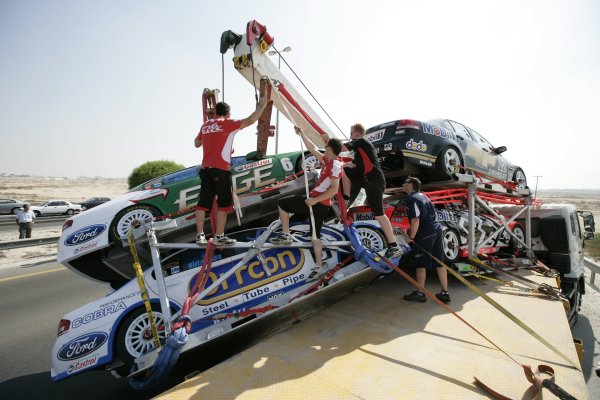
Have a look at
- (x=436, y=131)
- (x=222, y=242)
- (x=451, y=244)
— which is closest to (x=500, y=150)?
(x=436, y=131)

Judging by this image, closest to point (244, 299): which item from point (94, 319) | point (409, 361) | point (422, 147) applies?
point (94, 319)

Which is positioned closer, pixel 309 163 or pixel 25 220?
pixel 309 163

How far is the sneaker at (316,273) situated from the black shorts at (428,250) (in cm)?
160

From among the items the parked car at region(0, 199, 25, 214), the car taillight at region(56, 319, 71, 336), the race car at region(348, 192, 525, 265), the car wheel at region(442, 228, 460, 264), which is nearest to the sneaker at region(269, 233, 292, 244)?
the race car at region(348, 192, 525, 265)

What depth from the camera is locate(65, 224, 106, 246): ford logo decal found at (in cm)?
441

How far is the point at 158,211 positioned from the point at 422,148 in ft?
15.7

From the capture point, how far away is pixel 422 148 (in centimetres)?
605

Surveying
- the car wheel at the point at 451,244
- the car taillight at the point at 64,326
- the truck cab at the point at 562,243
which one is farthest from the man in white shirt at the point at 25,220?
the truck cab at the point at 562,243

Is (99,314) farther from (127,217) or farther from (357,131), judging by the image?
(357,131)

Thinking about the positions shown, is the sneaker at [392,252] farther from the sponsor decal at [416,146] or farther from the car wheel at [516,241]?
the car wheel at [516,241]

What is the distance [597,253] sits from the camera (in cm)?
1658

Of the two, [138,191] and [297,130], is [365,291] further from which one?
[138,191]

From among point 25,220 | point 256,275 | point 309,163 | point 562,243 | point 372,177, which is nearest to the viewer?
point 256,275

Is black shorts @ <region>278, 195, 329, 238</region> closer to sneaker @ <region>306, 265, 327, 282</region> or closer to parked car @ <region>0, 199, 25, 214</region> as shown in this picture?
sneaker @ <region>306, 265, 327, 282</region>
